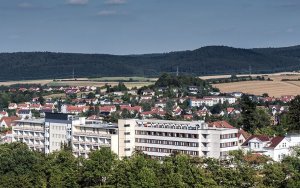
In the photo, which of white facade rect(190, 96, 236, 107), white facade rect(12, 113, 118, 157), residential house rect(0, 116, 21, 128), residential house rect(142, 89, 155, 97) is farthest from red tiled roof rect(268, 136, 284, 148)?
residential house rect(142, 89, 155, 97)

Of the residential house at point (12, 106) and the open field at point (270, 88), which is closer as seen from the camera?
the residential house at point (12, 106)

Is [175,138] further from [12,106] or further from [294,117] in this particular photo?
[12,106]

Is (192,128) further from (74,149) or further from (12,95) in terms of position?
(12,95)

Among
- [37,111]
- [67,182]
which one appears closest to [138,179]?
[67,182]

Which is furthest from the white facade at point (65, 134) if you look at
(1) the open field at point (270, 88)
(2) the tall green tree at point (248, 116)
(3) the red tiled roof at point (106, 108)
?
(1) the open field at point (270, 88)

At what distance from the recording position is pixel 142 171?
67.8 metres

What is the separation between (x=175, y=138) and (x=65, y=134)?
16.6 meters

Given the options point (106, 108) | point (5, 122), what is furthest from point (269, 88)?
point (5, 122)

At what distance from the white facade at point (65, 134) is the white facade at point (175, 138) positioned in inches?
69.3

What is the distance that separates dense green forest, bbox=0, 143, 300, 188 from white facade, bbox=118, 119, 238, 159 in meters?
8.45

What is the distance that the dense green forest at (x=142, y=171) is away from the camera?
65688 mm

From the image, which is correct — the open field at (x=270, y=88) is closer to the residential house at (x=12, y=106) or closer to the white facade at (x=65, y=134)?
the residential house at (x=12, y=106)

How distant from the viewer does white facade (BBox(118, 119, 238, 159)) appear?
8269cm

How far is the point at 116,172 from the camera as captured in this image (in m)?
70.2
